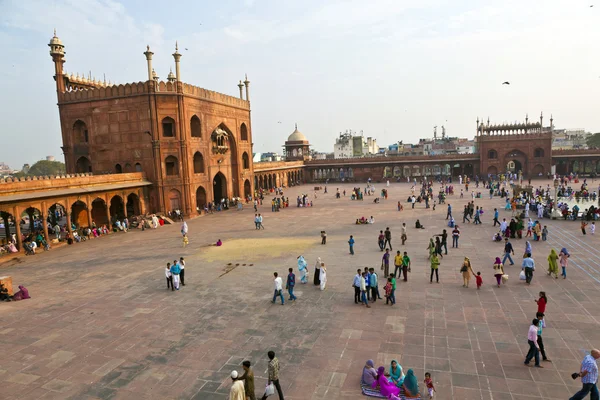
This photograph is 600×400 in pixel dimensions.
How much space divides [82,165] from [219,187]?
1164cm

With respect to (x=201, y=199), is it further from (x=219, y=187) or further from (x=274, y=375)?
(x=274, y=375)

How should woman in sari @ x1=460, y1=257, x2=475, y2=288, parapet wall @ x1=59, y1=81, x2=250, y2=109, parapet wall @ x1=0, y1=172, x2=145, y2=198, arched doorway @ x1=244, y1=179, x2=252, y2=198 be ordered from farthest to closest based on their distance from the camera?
arched doorway @ x1=244, y1=179, x2=252, y2=198
parapet wall @ x1=59, y1=81, x2=250, y2=109
parapet wall @ x1=0, y1=172, x2=145, y2=198
woman in sari @ x1=460, y1=257, x2=475, y2=288

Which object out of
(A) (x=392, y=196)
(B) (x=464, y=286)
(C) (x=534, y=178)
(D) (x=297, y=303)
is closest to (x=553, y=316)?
(B) (x=464, y=286)

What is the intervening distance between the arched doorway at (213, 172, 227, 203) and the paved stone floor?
19.7 m

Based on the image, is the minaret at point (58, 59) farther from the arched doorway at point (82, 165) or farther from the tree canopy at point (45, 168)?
the tree canopy at point (45, 168)

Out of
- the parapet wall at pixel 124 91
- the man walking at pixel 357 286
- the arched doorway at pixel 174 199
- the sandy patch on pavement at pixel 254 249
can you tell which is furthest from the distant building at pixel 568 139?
the man walking at pixel 357 286

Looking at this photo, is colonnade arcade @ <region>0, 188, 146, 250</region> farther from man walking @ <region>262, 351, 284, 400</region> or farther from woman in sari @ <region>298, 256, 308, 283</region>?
man walking @ <region>262, 351, 284, 400</region>

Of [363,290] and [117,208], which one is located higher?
[117,208]

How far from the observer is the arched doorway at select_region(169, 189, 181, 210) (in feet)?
95.9

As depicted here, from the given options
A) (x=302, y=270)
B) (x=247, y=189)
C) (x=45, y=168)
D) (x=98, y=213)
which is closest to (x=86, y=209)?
A: (x=98, y=213)

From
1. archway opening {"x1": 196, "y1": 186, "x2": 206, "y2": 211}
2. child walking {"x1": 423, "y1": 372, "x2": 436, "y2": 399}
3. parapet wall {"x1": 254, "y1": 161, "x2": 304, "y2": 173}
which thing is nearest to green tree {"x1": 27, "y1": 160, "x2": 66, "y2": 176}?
parapet wall {"x1": 254, "y1": 161, "x2": 304, "y2": 173}

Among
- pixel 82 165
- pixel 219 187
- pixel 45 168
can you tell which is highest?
pixel 45 168

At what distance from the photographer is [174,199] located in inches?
1159

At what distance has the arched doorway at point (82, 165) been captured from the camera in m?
30.3
